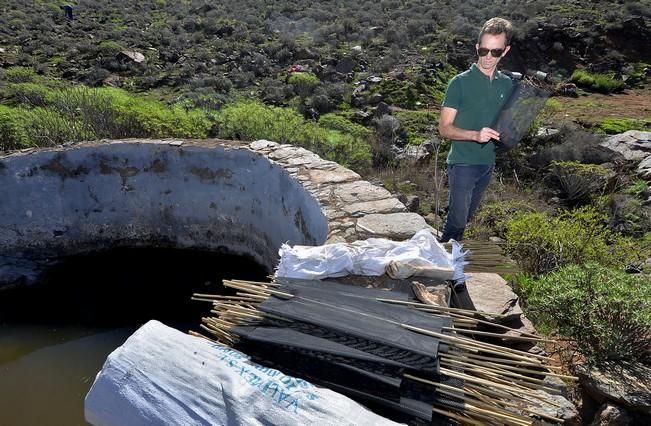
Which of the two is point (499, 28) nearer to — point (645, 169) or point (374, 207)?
point (374, 207)

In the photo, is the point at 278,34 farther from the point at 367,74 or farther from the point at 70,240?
the point at 70,240

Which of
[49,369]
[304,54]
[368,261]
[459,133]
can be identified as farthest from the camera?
[304,54]

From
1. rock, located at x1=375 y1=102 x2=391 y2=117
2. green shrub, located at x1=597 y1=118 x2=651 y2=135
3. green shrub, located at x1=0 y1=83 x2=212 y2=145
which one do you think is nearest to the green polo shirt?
green shrub, located at x1=0 y1=83 x2=212 y2=145

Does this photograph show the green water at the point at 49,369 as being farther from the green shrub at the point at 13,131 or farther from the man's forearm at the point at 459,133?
the man's forearm at the point at 459,133

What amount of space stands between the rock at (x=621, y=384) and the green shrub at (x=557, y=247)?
62.3 inches

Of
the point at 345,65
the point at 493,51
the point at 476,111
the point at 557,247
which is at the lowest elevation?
the point at 557,247

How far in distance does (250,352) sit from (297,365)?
0.80 ft

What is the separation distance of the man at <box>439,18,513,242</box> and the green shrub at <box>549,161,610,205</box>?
18.9 ft

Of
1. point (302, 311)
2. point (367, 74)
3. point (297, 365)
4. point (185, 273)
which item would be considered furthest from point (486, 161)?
point (367, 74)

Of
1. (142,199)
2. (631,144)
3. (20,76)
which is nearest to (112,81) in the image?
(20,76)

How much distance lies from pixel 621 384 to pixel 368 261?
194 cm

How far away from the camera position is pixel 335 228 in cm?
397

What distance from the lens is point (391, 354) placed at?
6.64 feet

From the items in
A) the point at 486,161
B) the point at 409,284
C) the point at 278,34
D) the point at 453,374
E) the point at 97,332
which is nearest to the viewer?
the point at 453,374
